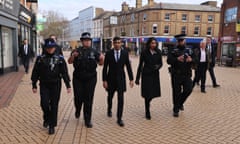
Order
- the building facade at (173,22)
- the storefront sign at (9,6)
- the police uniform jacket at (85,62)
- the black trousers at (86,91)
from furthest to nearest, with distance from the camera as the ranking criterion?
the building facade at (173,22) → the storefront sign at (9,6) → the black trousers at (86,91) → the police uniform jacket at (85,62)

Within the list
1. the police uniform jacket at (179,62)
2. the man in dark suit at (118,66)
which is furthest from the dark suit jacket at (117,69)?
the police uniform jacket at (179,62)

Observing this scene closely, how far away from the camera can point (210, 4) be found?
54969mm

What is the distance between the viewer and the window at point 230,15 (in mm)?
28181

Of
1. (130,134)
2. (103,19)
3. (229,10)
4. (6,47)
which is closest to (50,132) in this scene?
(130,134)

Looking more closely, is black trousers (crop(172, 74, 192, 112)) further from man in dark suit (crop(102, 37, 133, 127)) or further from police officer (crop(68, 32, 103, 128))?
police officer (crop(68, 32, 103, 128))

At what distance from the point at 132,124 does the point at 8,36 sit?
36.3 feet

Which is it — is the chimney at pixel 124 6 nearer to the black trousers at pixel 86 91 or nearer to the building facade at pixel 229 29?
the building facade at pixel 229 29

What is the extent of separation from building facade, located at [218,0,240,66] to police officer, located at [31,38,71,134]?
72.7 ft

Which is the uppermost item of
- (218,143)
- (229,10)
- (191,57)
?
(229,10)

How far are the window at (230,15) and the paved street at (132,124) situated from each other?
74.1ft

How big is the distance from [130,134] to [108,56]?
1636mm

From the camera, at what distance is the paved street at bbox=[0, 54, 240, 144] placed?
476 cm

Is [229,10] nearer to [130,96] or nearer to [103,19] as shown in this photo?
[130,96]

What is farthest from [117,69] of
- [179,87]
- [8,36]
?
[8,36]
